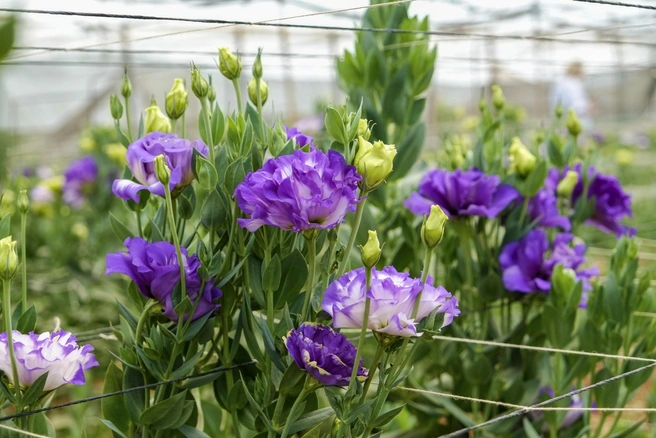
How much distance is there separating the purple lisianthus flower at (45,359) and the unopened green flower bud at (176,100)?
0.20m

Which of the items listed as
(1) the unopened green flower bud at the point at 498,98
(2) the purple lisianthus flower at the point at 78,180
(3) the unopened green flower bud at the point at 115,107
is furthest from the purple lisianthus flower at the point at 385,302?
(2) the purple lisianthus flower at the point at 78,180

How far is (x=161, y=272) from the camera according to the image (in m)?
0.51

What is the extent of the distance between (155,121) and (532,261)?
1.43 ft

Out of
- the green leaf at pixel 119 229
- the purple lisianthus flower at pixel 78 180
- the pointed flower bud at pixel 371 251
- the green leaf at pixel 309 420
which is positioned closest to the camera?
the pointed flower bud at pixel 371 251

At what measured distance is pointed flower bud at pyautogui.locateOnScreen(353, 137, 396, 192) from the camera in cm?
46

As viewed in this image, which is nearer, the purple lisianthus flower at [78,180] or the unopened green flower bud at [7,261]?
the unopened green flower bud at [7,261]

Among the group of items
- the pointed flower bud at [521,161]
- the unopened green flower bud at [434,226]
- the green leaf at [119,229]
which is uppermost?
the unopened green flower bud at [434,226]

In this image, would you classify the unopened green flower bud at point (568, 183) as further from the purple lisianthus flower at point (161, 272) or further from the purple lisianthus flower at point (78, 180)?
the purple lisianthus flower at point (78, 180)

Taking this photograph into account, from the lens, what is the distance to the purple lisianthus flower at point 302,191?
0.45 meters

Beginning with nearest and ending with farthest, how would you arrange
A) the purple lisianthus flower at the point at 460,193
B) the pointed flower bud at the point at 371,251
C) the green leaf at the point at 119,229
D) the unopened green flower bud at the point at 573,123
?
1. the pointed flower bud at the point at 371,251
2. the green leaf at the point at 119,229
3. the purple lisianthus flower at the point at 460,193
4. the unopened green flower bud at the point at 573,123

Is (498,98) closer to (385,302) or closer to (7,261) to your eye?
(385,302)

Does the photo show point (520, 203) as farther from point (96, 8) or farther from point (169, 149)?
point (96, 8)

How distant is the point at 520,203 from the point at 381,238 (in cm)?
18

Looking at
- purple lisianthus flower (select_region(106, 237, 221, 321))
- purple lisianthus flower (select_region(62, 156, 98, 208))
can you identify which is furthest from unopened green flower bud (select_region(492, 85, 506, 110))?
purple lisianthus flower (select_region(62, 156, 98, 208))
